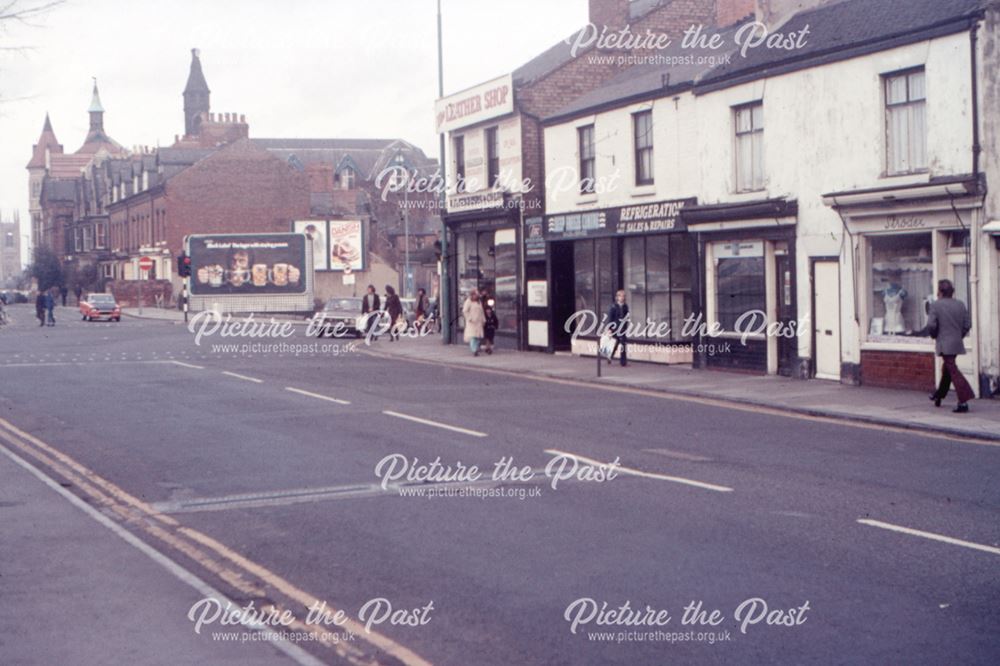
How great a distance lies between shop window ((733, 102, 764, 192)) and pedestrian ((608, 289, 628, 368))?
159 inches

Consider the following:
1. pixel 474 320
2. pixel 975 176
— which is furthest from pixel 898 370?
pixel 474 320

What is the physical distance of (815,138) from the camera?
2238cm

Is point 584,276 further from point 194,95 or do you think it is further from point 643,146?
point 194,95

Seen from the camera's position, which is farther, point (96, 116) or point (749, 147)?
point (96, 116)

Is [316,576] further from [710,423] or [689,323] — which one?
[689,323]

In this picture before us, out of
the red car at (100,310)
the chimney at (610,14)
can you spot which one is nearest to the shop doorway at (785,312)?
the chimney at (610,14)

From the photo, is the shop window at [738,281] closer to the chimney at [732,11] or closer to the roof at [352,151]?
the chimney at [732,11]

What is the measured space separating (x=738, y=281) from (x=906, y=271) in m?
4.59

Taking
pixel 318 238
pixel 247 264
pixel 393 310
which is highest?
pixel 318 238

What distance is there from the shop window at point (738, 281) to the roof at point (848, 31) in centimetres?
344

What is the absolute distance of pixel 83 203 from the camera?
379ft

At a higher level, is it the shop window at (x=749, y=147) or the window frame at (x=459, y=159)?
the window frame at (x=459, y=159)

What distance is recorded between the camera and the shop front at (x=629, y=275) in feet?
88.9

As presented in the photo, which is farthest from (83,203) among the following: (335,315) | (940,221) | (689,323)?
(940,221)
